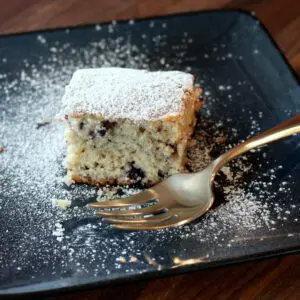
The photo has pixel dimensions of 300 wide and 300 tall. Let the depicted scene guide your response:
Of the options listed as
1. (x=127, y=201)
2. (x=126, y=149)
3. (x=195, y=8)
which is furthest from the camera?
(x=195, y=8)

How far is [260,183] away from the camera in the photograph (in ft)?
5.39

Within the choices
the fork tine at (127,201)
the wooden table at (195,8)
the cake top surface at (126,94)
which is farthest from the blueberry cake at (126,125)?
the wooden table at (195,8)

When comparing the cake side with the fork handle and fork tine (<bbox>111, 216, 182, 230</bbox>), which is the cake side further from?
fork tine (<bbox>111, 216, 182, 230</bbox>)

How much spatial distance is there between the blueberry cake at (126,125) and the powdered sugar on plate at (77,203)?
0.07 m

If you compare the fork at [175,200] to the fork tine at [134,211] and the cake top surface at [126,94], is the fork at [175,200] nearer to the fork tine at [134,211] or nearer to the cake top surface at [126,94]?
the fork tine at [134,211]

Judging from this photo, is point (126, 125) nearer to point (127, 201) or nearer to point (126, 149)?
point (126, 149)

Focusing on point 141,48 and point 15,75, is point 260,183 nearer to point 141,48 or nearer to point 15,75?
point 141,48

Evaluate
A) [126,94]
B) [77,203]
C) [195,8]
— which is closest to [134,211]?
[77,203]

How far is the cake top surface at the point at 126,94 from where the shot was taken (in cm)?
161

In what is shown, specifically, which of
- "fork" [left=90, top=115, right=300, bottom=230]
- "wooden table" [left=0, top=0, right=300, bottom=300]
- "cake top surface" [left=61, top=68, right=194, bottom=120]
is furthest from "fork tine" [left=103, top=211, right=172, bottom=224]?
"cake top surface" [left=61, top=68, right=194, bottom=120]

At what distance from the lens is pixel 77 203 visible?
5.31 ft

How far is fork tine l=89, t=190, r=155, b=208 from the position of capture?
1573mm

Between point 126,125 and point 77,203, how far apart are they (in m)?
0.28

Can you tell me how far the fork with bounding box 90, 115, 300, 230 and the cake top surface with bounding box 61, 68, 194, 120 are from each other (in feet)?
0.70
